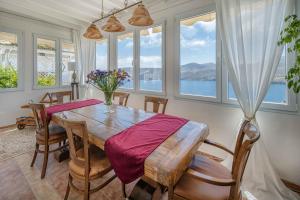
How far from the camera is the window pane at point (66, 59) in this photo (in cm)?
503

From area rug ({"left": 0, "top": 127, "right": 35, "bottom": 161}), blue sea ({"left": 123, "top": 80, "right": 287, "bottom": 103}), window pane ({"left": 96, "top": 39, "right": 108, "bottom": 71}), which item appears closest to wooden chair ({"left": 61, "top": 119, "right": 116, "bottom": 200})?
area rug ({"left": 0, "top": 127, "right": 35, "bottom": 161})

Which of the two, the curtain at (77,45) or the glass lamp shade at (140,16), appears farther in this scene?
the curtain at (77,45)

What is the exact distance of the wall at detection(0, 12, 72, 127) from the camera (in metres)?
3.89

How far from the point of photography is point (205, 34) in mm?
2670

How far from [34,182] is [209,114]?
2552mm

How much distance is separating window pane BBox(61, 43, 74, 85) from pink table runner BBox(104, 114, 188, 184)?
4302 mm

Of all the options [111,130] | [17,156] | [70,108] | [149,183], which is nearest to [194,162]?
[149,183]

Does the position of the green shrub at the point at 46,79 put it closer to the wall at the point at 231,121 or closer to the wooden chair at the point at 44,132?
the wooden chair at the point at 44,132

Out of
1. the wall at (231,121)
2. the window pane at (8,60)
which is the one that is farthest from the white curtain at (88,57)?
the wall at (231,121)

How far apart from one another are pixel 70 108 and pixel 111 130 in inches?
46.7

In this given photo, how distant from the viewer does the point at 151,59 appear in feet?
11.4

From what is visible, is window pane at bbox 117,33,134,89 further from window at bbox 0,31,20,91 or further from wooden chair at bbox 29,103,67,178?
window at bbox 0,31,20,91

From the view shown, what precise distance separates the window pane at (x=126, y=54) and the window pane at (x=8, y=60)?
2.49 metres

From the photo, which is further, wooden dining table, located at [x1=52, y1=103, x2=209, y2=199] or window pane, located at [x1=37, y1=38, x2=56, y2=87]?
window pane, located at [x1=37, y1=38, x2=56, y2=87]
